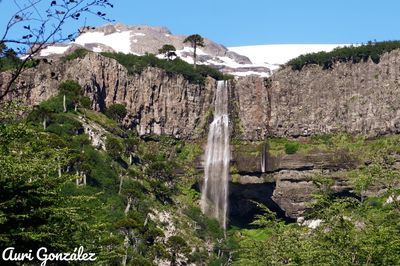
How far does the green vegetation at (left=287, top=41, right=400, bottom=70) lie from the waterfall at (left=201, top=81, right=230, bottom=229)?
12307 millimetres

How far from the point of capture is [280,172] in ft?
301

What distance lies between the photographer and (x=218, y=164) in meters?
96.6

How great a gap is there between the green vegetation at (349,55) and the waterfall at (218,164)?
1231cm

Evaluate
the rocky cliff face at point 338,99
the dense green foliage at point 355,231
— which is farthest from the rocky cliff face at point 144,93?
the dense green foliage at point 355,231

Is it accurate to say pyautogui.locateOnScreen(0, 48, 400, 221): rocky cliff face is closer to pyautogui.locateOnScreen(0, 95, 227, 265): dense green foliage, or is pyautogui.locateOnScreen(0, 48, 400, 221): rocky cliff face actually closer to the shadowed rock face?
the shadowed rock face

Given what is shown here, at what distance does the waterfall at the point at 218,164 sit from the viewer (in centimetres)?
9325

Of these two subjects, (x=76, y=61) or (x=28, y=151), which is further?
(x=76, y=61)

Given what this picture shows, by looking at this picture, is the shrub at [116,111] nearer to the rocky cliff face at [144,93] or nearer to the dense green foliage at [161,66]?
the rocky cliff face at [144,93]

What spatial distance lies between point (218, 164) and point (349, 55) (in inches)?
971

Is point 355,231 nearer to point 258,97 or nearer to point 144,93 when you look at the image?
point 258,97

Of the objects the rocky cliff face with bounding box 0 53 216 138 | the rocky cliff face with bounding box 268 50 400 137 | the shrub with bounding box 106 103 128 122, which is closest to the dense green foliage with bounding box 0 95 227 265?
the shrub with bounding box 106 103 128 122

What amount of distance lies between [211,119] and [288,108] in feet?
38.1

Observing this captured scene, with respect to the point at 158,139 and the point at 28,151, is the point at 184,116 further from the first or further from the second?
the point at 28,151

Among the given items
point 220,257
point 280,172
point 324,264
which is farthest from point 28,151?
point 280,172
